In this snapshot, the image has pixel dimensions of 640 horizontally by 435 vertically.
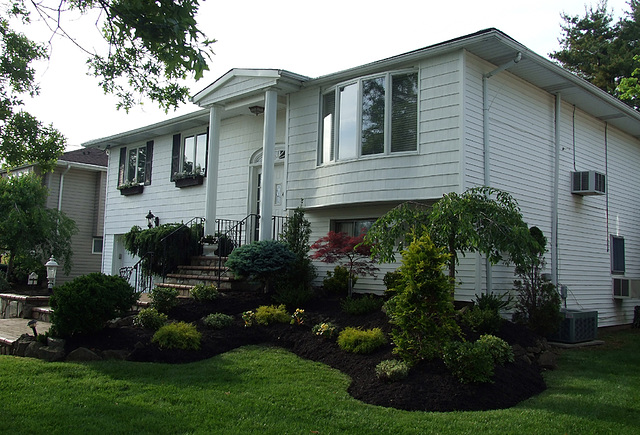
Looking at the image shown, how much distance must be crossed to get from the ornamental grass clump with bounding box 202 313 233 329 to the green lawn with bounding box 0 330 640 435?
1.31m

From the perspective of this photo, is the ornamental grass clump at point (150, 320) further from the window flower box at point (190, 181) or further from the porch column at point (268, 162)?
the window flower box at point (190, 181)

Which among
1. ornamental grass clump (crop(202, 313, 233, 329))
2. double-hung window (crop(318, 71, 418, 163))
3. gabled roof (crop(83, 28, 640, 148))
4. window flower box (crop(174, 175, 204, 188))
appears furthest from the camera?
window flower box (crop(174, 175, 204, 188))

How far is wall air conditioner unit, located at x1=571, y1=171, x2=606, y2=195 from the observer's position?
39.6ft

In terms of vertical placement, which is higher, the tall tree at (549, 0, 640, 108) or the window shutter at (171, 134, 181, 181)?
the tall tree at (549, 0, 640, 108)

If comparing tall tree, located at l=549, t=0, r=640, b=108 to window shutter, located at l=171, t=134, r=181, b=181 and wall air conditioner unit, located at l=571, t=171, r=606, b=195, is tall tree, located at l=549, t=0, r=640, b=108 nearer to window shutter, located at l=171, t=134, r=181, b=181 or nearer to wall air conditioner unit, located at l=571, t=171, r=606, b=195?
wall air conditioner unit, located at l=571, t=171, r=606, b=195

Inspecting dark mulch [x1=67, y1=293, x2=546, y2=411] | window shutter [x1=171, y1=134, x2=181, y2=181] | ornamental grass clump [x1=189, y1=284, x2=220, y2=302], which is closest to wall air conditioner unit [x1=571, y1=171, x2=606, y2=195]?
dark mulch [x1=67, y1=293, x2=546, y2=411]

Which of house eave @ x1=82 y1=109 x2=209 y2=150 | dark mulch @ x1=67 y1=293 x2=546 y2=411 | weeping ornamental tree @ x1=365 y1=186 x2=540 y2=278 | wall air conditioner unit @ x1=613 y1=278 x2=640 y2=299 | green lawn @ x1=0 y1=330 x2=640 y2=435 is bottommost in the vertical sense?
green lawn @ x1=0 y1=330 x2=640 y2=435

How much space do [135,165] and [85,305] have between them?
36.1ft

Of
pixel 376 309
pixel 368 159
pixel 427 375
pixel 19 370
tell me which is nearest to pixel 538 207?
pixel 368 159

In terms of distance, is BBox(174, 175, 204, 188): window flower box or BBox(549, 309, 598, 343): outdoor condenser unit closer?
BBox(549, 309, 598, 343): outdoor condenser unit

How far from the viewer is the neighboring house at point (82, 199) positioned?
2214cm

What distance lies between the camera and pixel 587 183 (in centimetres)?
1211

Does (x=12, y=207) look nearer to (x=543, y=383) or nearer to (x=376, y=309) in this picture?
(x=376, y=309)

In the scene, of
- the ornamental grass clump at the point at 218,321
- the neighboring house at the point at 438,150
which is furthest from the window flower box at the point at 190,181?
the ornamental grass clump at the point at 218,321
